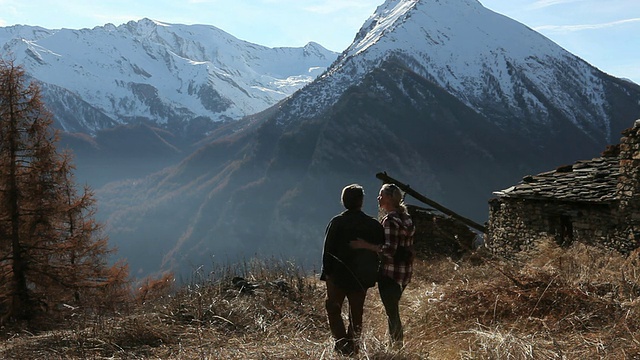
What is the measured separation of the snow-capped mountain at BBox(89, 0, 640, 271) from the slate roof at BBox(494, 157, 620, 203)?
69.7 metres

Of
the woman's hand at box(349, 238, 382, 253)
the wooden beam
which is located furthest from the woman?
the wooden beam

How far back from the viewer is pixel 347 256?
4.97 metres

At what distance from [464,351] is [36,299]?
1294 centimetres

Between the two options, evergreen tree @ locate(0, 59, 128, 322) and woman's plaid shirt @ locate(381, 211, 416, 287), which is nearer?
woman's plaid shirt @ locate(381, 211, 416, 287)

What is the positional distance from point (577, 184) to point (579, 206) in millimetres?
814

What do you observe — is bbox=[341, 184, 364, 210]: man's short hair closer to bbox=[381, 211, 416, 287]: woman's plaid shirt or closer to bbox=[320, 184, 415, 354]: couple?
bbox=[320, 184, 415, 354]: couple

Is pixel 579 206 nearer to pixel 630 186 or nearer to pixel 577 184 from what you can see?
pixel 577 184

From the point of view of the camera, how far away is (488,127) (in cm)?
11612

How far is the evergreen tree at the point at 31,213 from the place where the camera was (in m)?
13.7

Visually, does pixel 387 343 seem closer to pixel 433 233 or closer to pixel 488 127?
pixel 433 233

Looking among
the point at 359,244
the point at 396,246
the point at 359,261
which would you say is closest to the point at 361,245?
the point at 359,244

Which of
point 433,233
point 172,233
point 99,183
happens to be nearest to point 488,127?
point 172,233

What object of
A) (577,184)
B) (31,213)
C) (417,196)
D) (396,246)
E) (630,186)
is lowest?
(31,213)

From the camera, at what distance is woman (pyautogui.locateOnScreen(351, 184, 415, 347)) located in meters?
5.16
